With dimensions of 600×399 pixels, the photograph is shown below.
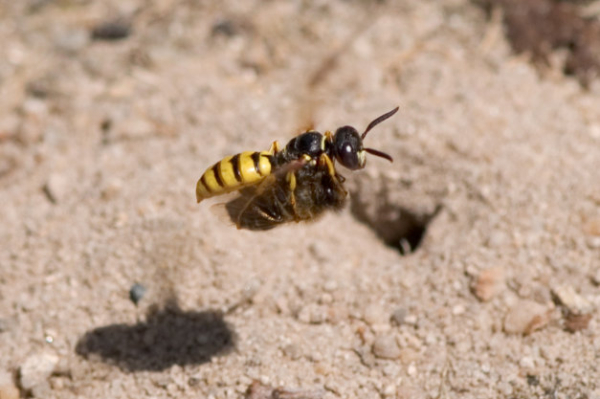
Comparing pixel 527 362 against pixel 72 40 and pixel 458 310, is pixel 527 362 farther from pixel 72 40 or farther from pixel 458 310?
pixel 72 40

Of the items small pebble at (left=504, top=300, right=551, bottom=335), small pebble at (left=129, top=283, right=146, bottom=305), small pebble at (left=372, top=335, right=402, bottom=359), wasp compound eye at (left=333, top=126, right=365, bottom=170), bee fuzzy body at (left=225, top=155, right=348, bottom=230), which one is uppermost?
wasp compound eye at (left=333, top=126, right=365, bottom=170)

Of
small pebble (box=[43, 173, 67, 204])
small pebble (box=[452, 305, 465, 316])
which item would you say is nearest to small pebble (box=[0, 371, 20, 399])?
small pebble (box=[43, 173, 67, 204])

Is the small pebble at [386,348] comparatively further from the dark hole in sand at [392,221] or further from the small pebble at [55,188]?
the small pebble at [55,188]

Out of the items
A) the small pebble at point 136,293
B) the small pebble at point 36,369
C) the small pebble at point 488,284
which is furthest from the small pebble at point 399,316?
the small pebble at point 36,369

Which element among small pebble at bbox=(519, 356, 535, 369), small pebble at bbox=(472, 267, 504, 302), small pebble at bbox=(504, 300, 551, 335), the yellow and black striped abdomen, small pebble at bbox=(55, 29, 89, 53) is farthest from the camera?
small pebble at bbox=(55, 29, 89, 53)

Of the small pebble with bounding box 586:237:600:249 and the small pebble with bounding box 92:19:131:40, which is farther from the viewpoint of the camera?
the small pebble with bounding box 92:19:131:40

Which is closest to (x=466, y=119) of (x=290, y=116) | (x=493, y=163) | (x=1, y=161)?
(x=493, y=163)

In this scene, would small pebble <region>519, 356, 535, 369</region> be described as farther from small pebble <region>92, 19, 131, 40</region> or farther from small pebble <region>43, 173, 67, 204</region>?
small pebble <region>92, 19, 131, 40</region>
